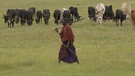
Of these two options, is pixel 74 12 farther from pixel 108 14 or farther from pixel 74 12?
pixel 108 14

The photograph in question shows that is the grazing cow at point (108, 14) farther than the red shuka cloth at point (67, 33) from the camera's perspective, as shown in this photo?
Yes

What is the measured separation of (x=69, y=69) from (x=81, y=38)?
888 cm

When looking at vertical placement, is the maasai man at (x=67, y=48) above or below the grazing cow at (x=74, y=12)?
above

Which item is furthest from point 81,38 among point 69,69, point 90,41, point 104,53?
point 69,69

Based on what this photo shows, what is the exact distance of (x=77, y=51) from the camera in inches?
697

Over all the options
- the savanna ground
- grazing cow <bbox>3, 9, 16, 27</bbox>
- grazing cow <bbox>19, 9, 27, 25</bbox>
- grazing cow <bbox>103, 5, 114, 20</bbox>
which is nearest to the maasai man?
the savanna ground

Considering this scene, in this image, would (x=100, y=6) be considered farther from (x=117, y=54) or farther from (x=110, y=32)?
(x=117, y=54)

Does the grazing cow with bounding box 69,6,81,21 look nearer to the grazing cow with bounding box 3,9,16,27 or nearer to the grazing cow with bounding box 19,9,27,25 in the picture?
the grazing cow with bounding box 19,9,27,25

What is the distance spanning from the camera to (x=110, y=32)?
2459cm

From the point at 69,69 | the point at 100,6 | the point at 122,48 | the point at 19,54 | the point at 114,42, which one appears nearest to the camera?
the point at 69,69

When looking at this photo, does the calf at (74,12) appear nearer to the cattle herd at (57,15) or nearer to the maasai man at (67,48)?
the cattle herd at (57,15)

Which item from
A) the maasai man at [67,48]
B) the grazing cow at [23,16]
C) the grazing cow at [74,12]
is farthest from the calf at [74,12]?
the maasai man at [67,48]

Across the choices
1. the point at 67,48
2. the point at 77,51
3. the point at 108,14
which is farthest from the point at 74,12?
the point at 67,48

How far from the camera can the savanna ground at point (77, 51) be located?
13562 mm
